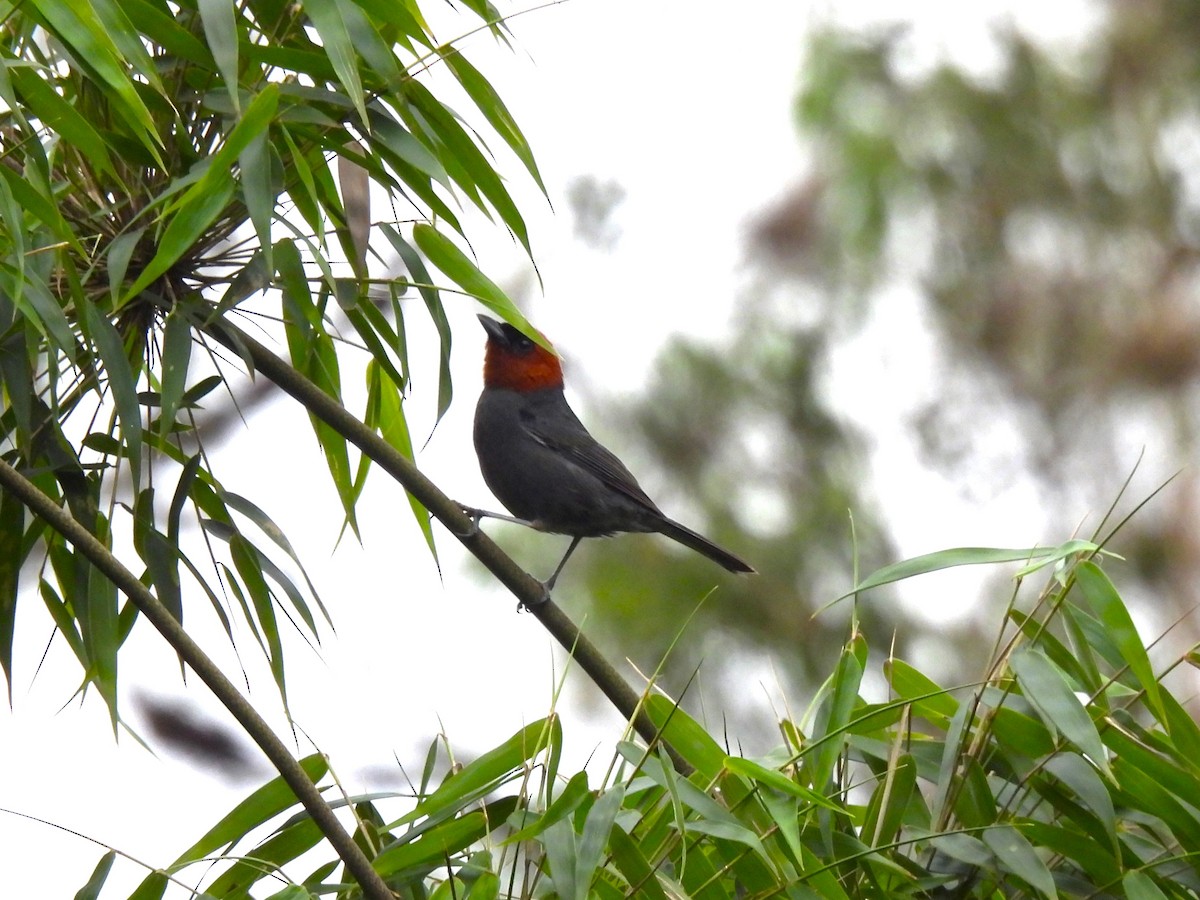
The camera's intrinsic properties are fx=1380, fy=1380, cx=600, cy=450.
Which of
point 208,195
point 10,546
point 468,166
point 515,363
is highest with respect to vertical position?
Result: point 515,363

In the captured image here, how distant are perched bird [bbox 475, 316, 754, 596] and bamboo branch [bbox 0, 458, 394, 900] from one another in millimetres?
2768

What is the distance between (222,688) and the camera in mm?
2457

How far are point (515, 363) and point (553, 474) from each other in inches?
26.3

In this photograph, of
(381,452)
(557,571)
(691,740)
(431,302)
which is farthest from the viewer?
(557,571)

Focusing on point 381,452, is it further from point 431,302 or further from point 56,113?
point 56,113

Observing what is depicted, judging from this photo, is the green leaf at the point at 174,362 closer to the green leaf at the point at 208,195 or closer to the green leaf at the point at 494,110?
the green leaf at the point at 208,195

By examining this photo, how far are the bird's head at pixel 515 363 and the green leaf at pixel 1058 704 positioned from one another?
11.2 feet

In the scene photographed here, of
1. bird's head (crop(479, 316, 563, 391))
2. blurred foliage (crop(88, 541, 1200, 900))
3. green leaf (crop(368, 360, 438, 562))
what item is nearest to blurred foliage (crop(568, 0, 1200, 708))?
bird's head (crop(479, 316, 563, 391))

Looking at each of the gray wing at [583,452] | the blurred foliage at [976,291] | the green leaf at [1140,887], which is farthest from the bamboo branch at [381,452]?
the blurred foliage at [976,291]

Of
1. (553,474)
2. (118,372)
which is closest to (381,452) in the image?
(118,372)

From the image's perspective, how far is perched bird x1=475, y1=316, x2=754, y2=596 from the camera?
5422mm

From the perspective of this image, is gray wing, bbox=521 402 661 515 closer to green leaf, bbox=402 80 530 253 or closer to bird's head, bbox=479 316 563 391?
bird's head, bbox=479 316 563 391

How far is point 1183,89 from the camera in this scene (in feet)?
A: 39.6

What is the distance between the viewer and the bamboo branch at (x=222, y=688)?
2.38 meters
